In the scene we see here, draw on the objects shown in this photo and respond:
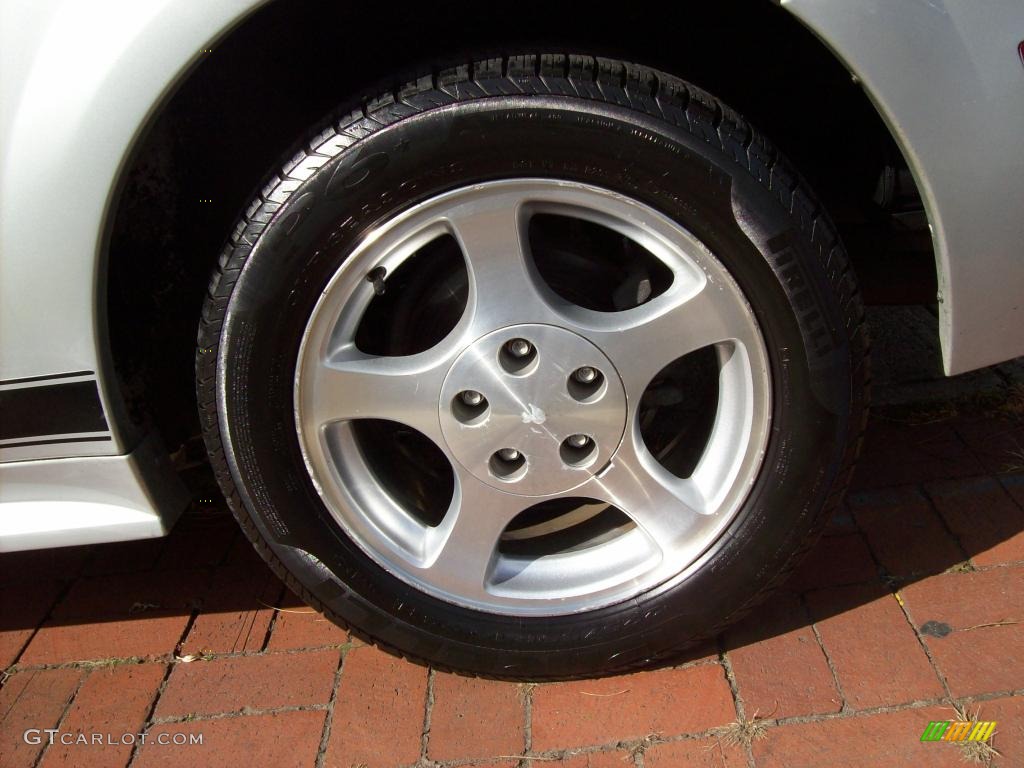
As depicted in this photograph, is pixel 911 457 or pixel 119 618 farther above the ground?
pixel 119 618

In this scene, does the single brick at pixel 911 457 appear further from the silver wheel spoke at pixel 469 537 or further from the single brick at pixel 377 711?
the single brick at pixel 377 711

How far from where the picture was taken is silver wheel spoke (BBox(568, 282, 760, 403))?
143 cm

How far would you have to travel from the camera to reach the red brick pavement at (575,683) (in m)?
1.56

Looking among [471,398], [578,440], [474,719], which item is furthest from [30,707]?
[578,440]

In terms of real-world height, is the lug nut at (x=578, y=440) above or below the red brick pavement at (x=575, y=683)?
above

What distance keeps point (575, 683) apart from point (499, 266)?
864mm

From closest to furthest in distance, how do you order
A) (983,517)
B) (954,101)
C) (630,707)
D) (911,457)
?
1. (954,101)
2. (630,707)
3. (983,517)
4. (911,457)

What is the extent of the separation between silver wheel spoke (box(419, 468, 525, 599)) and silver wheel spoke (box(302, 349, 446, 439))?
0.52 ft

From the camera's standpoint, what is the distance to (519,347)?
1.48 meters

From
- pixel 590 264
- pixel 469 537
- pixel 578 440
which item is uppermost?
pixel 590 264

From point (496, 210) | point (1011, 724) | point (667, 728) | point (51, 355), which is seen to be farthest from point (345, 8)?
point (1011, 724)

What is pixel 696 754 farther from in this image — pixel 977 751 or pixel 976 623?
pixel 976 623

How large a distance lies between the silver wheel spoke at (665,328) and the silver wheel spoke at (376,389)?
280 mm

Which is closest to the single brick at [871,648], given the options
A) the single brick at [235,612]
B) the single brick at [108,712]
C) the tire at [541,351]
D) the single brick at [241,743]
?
the tire at [541,351]
